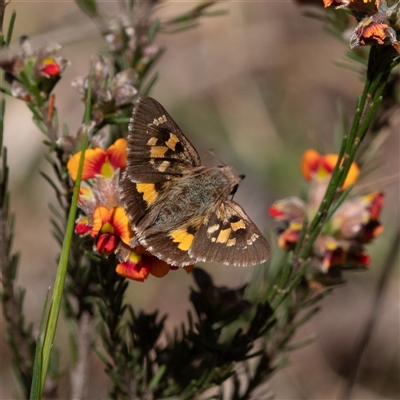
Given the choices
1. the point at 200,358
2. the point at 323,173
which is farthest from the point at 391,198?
the point at 200,358

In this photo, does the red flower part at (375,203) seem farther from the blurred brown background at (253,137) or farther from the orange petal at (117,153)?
the blurred brown background at (253,137)

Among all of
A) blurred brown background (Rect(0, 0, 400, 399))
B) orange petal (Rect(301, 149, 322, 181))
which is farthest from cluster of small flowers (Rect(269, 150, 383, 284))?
blurred brown background (Rect(0, 0, 400, 399))

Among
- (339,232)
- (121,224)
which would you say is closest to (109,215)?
(121,224)

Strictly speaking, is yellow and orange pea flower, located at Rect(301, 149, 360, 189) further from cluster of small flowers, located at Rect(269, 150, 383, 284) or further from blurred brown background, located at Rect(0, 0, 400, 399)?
blurred brown background, located at Rect(0, 0, 400, 399)

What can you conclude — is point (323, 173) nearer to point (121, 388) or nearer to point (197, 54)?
point (121, 388)

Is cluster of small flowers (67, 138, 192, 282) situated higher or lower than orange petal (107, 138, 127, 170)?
lower

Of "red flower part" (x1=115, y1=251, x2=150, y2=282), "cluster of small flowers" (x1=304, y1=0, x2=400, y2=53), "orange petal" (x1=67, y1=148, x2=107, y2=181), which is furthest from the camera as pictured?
"orange petal" (x1=67, y1=148, x2=107, y2=181)

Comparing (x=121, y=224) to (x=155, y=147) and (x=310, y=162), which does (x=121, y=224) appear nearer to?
(x=155, y=147)
